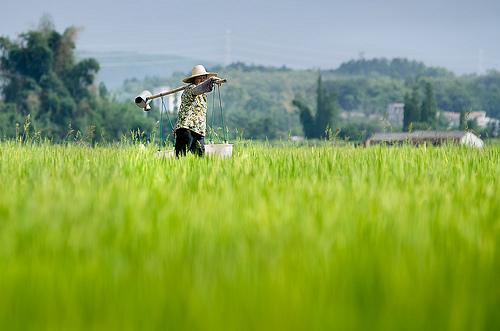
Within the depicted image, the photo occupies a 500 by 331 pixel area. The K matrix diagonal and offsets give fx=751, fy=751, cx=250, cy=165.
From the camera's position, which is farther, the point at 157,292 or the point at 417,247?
the point at 417,247

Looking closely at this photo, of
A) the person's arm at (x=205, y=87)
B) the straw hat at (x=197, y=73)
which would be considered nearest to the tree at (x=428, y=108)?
the straw hat at (x=197, y=73)

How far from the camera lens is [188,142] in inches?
435

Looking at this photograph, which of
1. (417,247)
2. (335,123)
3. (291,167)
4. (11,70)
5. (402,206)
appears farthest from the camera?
(335,123)

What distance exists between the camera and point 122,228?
3748 mm

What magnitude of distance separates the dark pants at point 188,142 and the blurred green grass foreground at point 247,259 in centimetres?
539

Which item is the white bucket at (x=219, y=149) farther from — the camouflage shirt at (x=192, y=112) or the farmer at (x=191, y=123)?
the camouflage shirt at (x=192, y=112)

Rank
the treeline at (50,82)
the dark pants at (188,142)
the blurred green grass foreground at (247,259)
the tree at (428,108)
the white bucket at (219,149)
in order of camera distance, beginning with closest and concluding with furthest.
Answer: the blurred green grass foreground at (247,259), the dark pants at (188,142), the white bucket at (219,149), the treeline at (50,82), the tree at (428,108)

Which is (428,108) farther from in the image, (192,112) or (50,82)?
(192,112)

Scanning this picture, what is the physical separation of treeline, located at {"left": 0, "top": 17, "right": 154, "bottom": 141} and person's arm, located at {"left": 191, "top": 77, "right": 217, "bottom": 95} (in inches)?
3240

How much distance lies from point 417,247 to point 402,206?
3.91 ft

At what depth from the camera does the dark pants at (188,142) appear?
1095 cm

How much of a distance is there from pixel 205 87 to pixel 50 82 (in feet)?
289

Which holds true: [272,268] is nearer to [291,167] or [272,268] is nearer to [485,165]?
[291,167]

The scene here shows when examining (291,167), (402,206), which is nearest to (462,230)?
(402,206)
